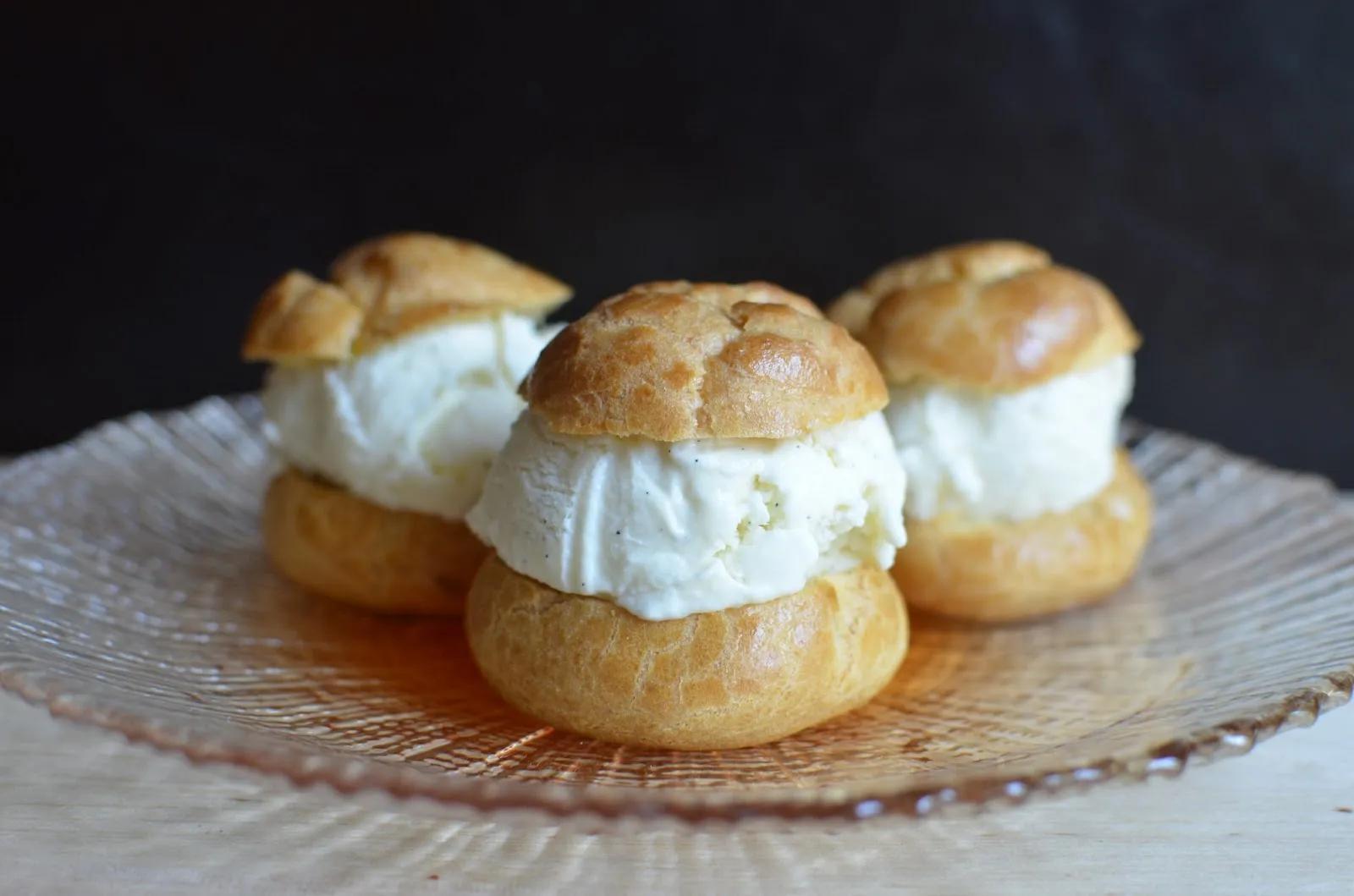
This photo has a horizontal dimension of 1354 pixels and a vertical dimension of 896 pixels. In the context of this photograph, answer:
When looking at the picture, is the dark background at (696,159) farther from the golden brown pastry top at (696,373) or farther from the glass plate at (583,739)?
the golden brown pastry top at (696,373)

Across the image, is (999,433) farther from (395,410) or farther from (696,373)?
(395,410)

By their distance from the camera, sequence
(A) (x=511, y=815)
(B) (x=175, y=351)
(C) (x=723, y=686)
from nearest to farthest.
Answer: (A) (x=511, y=815), (C) (x=723, y=686), (B) (x=175, y=351)

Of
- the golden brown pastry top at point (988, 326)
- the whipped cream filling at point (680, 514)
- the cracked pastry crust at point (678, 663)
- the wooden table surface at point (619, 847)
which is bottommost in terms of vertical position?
the wooden table surface at point (619, 847)

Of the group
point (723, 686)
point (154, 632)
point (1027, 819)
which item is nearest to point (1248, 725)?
point (1027, 819)

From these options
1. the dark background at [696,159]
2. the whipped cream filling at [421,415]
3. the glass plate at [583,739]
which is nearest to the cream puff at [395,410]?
the whipped cream filling at [421,415]

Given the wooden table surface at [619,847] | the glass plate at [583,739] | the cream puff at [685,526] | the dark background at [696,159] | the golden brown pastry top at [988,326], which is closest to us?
the glass plate at [583,739]

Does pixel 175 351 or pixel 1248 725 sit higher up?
pixel 175 351

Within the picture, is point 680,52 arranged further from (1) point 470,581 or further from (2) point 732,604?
(2) point 732,604
